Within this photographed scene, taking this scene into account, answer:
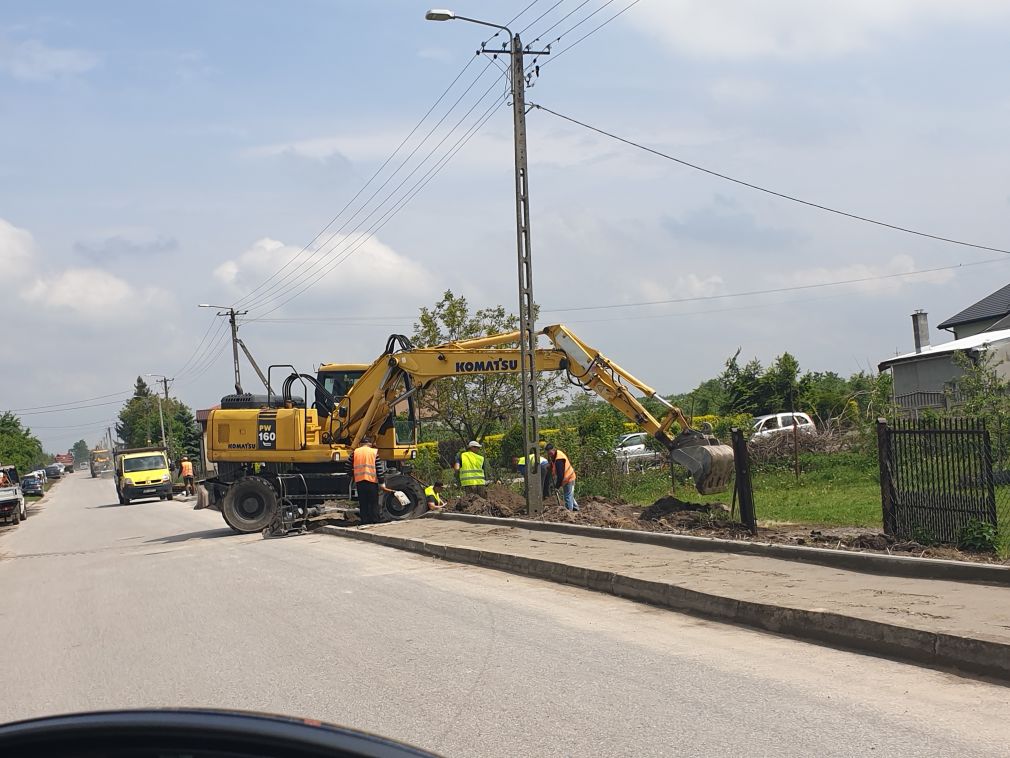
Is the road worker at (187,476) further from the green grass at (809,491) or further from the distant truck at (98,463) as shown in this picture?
the distant truck at (98,463)

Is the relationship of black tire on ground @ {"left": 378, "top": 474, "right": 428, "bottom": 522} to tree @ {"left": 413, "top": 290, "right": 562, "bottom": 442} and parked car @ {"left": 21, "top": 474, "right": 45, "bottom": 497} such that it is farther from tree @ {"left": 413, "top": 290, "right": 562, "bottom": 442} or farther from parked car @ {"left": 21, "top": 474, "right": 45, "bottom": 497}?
parked car @ {"left": 21, "top": 474, "right": 45, "bottom": 497}

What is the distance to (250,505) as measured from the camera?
2233 cm

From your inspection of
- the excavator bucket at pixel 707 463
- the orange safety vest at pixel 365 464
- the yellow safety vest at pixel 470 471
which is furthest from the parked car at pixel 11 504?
the excavator bucket at pixel 707 463

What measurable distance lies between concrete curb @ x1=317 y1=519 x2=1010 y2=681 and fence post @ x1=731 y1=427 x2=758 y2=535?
3426 mm

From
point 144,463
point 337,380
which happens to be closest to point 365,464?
point 337,380

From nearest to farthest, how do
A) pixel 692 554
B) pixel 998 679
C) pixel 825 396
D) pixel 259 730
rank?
1. pixel 259 730
2. pixel 998 679
3. pixel 692 554
4. pixel 825 396

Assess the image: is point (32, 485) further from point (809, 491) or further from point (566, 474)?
point (809, 491)

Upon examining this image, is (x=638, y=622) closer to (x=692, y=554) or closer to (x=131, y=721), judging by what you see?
(x=692, y=554)

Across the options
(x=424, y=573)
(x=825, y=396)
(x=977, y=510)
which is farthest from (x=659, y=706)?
(x=825, y=396)

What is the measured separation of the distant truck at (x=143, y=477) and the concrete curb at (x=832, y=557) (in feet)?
111

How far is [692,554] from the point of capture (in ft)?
43.8

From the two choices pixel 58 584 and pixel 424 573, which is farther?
pixel 58 584

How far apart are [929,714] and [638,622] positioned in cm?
377

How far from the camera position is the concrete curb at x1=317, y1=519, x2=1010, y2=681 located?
287 inches
